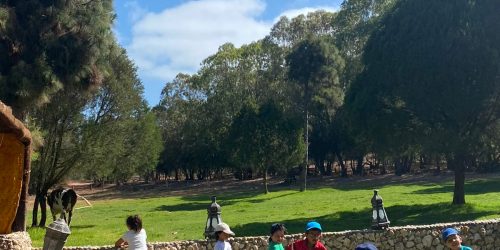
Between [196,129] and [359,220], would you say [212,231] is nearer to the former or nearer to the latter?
[359,220]

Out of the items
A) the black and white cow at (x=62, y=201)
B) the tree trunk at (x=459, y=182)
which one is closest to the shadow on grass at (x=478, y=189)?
the tree trunk at (x=459, y=182)

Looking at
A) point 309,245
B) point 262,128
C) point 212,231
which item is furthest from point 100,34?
point 262,128

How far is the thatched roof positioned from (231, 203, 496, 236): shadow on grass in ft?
29.3

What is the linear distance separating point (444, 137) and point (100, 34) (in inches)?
508

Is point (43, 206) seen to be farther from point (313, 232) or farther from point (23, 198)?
point (313, 232)

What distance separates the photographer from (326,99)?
165ft

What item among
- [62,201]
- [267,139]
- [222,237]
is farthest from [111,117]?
[222,237]

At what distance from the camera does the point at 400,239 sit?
13359mm

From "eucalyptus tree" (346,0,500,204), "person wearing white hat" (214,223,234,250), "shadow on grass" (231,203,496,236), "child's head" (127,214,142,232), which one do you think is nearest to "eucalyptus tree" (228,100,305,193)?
"eucalyptus tree" (346,0,500,204)

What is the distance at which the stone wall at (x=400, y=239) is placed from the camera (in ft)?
41.8

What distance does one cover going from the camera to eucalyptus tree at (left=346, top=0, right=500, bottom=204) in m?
21.8

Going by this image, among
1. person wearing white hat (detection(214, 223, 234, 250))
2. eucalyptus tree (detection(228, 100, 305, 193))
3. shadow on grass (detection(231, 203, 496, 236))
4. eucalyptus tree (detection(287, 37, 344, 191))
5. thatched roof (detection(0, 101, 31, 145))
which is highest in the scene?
eucalyptus tree (detection(287, 37, 344, 191))

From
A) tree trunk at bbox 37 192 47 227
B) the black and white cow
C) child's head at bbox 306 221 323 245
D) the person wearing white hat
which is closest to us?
child's head at bbox 306 221 323 245

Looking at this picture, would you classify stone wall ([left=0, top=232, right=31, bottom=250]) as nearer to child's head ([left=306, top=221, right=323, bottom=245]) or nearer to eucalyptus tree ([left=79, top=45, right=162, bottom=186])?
child's head ([left=306, top=221, right=323, bottom=245])
